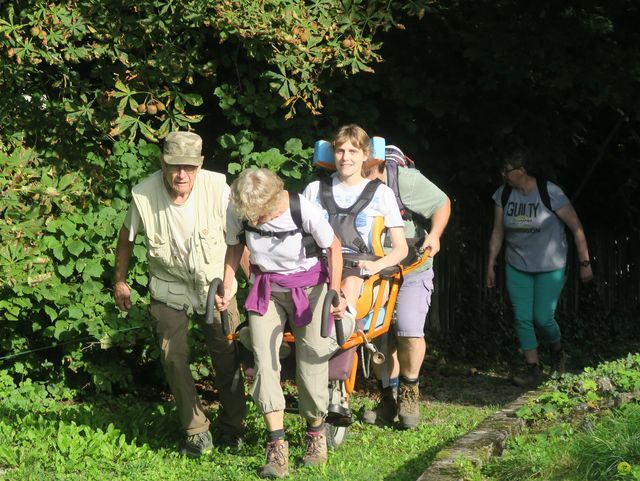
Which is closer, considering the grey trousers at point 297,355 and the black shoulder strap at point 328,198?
the grey trousers at point 297,355

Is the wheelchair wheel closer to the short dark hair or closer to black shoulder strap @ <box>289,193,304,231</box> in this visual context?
black shoulder strap @ <box>289,193,304,231</box>

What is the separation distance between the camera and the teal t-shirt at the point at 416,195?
7621 mm

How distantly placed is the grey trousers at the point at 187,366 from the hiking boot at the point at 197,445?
3 cm

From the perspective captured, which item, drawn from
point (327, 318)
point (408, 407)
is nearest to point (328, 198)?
point (327, 318)

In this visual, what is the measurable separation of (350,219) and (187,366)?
50.2 inches

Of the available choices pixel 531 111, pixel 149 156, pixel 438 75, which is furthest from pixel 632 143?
pixel 149 156

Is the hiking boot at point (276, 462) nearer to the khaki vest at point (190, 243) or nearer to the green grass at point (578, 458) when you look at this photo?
the khaki vest at point (190, 243)

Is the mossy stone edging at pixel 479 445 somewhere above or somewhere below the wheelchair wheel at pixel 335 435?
above

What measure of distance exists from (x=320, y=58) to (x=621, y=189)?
625cm

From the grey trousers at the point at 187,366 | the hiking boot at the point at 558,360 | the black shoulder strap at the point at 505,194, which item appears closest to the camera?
the grey trousers at the point at 187,366

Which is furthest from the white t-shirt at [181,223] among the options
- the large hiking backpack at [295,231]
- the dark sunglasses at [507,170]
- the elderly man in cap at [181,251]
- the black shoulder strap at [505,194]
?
the black shoulder strap at [505,194]

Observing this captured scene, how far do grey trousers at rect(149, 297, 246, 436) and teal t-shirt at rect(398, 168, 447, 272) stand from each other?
4.84 feet

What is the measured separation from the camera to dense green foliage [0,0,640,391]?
796cm

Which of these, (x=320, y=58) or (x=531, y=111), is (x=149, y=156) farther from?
(x=531, y=111)
